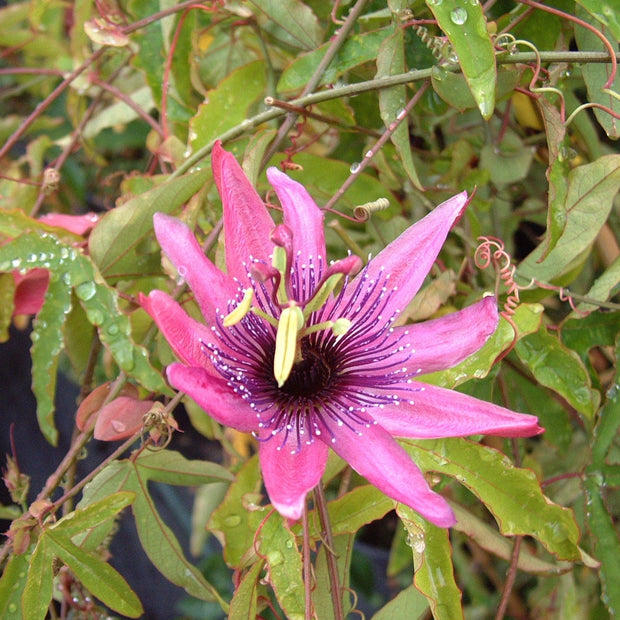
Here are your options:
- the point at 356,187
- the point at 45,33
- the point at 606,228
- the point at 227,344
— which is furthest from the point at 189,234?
the point at 45,33

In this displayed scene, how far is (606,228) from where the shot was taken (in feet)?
3.33

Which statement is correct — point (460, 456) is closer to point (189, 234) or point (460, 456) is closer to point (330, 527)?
point (330, 527)

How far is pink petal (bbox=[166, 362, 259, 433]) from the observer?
0.54m

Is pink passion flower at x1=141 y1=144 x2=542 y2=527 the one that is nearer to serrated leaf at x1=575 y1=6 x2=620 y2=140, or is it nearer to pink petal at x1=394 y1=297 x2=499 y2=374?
pink petal at x1=394 y1=297 x2=499 y2=374

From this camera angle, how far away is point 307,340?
28.4 inches

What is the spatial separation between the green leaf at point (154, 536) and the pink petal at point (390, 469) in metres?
0.26

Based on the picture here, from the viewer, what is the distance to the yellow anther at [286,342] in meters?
0.59

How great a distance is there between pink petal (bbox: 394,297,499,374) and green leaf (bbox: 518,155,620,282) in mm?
121

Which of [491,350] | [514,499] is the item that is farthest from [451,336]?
[514,499]

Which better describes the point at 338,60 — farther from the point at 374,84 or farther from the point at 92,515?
the point at 92,515

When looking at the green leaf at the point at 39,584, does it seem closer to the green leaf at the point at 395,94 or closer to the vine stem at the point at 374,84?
the vine stem at the point at 374,84

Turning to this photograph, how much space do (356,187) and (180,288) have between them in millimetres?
246

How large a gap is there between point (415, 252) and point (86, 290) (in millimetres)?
349

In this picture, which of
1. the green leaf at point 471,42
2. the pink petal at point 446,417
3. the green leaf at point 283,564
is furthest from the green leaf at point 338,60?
the green leaf at point 283,564
